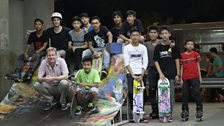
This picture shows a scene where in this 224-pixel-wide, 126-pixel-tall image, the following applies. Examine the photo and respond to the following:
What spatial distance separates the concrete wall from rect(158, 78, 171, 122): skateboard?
498 cm

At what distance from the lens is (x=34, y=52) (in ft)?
37.0

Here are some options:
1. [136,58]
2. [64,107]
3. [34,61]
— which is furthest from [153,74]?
[34,61]

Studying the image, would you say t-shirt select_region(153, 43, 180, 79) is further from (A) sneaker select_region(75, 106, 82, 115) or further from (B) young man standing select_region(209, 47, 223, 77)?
(B) young man standing select_region(209, 47, 223, 77)

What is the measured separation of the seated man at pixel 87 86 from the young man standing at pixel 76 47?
1.21 metres

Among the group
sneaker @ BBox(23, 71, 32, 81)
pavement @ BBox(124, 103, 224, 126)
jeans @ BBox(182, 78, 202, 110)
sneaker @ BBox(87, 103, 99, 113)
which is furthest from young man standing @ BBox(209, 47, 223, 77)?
sneaker @ BBox(23, 71, 32, 81)

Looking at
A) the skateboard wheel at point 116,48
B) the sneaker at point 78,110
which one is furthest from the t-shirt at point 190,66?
the sneaker at point 78,110

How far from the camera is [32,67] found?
10539 millimetres

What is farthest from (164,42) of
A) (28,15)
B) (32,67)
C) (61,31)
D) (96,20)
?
(28,15)

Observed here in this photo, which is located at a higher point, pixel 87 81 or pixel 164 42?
pixel 164 42

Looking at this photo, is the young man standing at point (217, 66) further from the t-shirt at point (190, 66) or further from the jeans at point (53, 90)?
the jeans at point (53, 90)

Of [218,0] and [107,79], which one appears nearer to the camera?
[107,79]

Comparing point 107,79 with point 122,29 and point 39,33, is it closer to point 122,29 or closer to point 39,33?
point 122,29

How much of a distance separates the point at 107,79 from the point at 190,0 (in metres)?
17.1

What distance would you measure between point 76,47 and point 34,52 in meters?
1.17
